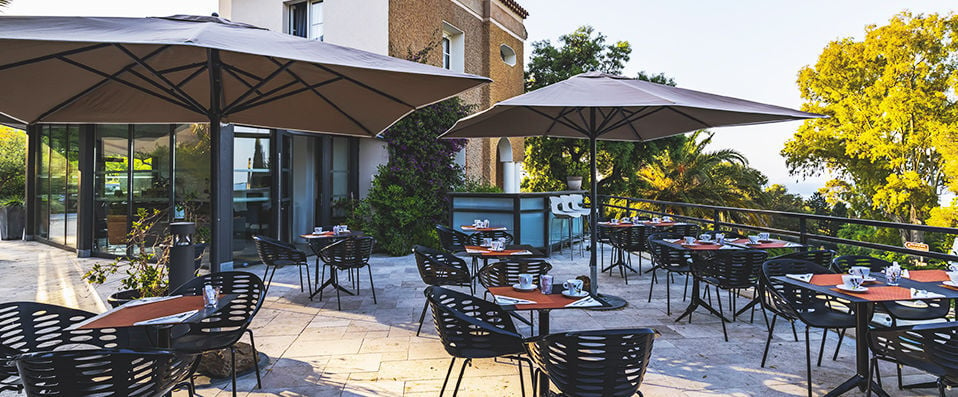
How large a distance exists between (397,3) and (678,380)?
8.82 meters

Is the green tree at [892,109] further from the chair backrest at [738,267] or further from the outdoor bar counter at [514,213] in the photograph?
the chair backrest at [738,267]

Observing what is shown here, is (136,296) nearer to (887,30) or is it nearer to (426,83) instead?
(426,83)

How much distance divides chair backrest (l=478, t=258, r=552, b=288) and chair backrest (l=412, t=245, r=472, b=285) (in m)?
0.49

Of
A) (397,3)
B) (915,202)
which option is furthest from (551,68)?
(915,202)

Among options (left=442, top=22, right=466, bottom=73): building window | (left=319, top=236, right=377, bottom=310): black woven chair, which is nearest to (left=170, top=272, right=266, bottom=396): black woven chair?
(left=319, top=236, right=377, bottom=310): black woven chair

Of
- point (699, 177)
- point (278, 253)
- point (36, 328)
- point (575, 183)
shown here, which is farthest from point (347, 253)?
point (699, 177)

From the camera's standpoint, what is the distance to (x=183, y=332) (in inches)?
128

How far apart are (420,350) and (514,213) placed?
500 centimetres

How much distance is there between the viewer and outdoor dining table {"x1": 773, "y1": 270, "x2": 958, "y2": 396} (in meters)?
2.79

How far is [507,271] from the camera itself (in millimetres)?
4020

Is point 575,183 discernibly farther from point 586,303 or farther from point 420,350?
point 586,303

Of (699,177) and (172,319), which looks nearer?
(172,319)

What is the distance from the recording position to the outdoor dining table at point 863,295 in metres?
2.79

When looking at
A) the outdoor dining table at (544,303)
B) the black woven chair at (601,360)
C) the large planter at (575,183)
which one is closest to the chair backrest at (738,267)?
the outdoor dining table at (544,303)
